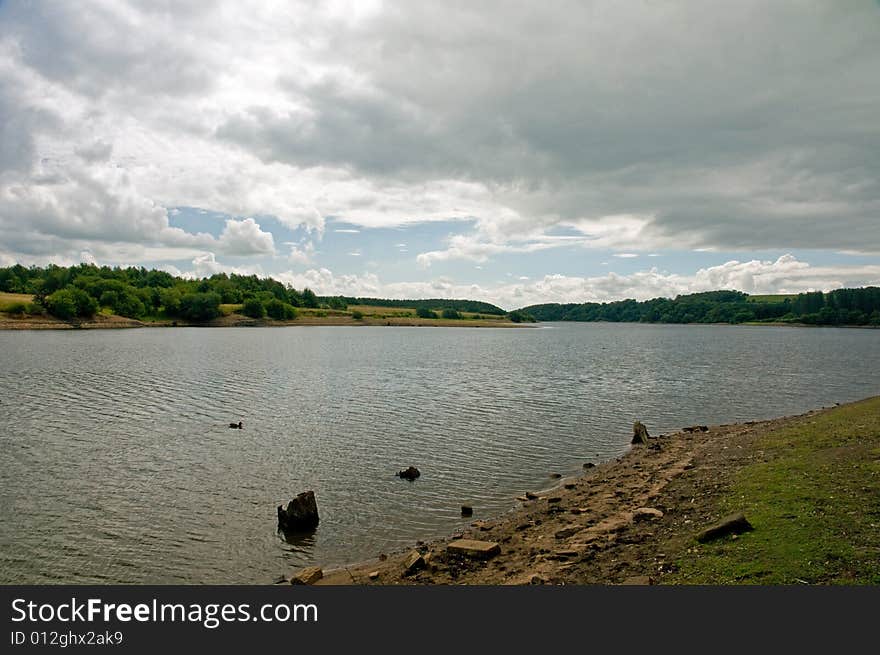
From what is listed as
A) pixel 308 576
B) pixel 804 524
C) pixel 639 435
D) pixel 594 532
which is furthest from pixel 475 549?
pixel 639 435

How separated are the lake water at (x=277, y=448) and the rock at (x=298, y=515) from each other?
1.73ft

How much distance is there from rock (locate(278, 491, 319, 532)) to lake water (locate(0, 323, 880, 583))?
0.53m

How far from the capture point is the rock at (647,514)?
16.2m

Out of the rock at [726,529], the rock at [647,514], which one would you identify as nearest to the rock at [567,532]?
the rock at [647,514]

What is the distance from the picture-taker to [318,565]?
616 inches

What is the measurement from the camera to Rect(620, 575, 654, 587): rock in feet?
36.3

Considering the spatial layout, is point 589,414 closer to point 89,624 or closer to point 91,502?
point 91,502

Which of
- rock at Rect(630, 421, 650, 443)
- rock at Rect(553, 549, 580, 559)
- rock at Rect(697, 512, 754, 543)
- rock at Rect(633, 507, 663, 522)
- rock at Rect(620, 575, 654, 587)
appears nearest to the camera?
rock at Rect(620, 575, 654, 587)

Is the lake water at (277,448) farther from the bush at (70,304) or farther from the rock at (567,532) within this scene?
the bush at (70,304)

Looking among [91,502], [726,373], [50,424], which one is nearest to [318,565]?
[91,502]

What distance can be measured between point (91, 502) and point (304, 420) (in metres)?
16.8

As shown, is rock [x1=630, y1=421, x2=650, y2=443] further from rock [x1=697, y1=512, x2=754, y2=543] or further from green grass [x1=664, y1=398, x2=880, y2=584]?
rock [x1=697, y1=512, x2=754, y2=543]

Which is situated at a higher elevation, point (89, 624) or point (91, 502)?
point (89, 624)

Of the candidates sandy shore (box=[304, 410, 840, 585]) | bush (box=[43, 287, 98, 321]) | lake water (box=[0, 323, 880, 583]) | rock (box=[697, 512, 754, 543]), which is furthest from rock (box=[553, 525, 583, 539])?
bush (box=[43, 287, 98, 321])
